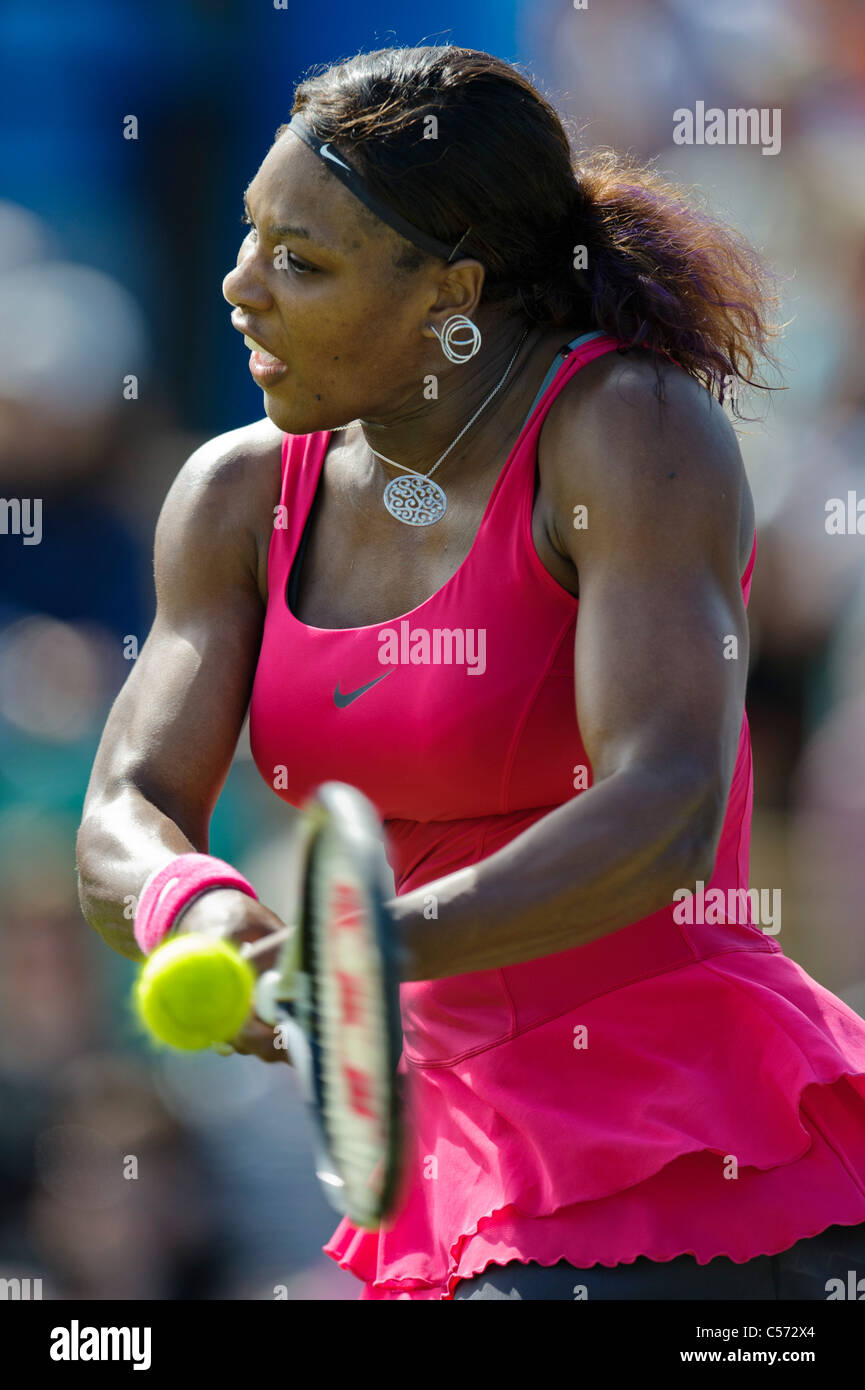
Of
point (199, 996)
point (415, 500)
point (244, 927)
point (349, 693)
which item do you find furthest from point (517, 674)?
point (199, 996)

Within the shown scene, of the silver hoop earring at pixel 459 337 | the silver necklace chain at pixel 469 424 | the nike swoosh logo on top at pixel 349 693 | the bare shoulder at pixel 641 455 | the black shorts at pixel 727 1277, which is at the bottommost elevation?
the black shorts at pixel 727 1277

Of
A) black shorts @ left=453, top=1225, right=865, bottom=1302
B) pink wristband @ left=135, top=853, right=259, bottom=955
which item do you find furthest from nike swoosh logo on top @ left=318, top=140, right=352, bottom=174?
black shorts @ left=453, top=1225, right=865, bottom=1302

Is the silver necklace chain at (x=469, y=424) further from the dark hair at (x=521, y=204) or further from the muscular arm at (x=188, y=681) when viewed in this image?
the muscular arm at (x=188, y=681)

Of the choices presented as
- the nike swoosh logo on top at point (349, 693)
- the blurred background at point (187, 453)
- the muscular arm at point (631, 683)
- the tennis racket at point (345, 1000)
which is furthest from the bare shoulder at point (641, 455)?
the blurred background at point (187, 453)

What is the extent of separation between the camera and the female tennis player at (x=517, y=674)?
4.99 ft

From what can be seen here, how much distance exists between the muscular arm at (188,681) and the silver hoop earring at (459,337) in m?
0.30

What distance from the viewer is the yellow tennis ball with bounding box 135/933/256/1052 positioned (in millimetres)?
1331

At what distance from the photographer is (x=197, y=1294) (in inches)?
121

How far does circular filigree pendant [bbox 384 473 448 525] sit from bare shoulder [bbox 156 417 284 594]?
17 cm

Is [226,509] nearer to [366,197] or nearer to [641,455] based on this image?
[366,197]

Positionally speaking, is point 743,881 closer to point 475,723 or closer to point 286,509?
point 475,723

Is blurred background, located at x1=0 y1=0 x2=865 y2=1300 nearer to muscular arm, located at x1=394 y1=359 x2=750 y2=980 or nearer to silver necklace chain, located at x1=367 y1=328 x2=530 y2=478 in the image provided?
silver necklace chain, located at x1=367 y1=328 x2=530 y2=478

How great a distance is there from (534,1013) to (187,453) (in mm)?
1999

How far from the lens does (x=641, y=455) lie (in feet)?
5.17
